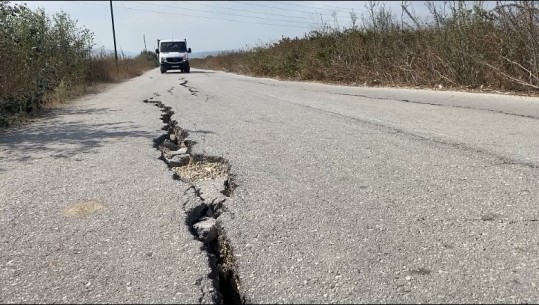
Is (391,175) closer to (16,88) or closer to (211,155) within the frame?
(211,155)

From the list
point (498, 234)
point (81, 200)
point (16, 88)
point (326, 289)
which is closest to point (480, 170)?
point (498, 234)

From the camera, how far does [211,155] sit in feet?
13.7

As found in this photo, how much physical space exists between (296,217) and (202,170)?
1.41m

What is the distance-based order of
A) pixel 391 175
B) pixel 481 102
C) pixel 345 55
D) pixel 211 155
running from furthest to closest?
1. pixel 345 55
2. pixel 481 102
3. pixel 211 155
4. pixel 391 175

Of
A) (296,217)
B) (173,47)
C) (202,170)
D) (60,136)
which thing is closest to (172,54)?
(173,47)

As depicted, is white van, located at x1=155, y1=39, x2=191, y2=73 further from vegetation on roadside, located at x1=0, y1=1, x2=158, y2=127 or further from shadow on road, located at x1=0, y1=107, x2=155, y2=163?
shadow on road, located at x1=0, y1=107, x2=155, y2=163

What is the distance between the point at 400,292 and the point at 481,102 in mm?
6336

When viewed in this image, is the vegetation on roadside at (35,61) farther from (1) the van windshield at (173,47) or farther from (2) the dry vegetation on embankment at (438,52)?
(1) the van windshield at (173,47)

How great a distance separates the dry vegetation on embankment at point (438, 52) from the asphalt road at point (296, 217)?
12.2 feet

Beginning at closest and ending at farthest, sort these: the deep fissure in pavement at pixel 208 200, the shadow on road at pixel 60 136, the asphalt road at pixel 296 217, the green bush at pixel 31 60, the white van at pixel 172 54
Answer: the asphalt road at pixel 296 217 < the deep fissure in pavement at pixel 208 200 < the shadow on road at pixel 60 136 < the green bush at pixel 31 60 < the white van at pixel 172 54

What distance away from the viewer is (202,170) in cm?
380

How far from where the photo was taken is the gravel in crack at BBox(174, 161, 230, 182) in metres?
3.59

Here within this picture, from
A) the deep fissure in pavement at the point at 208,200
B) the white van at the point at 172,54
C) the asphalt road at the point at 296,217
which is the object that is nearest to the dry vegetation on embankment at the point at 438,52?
the asphalt road at the point at 296,217

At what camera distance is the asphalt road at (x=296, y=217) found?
6.22 ft
